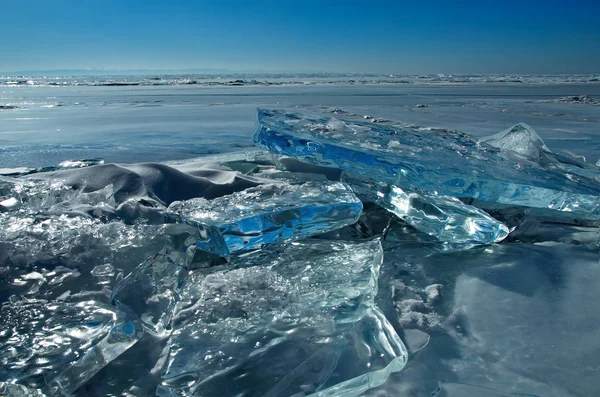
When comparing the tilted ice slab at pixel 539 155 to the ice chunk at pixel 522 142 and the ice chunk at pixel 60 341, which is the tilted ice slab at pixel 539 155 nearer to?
the ice chunk at pixel 522 142

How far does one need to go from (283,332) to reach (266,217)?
1.37 feet

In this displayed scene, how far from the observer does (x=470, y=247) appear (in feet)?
4.62

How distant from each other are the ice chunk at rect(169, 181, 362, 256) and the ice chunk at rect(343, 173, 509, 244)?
248mm

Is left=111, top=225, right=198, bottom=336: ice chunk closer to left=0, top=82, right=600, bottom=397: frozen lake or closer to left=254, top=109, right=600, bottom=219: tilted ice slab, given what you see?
left=0, top=82, right=600, bottom=397: frozen lake

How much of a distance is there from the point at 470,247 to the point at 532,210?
1.77ft

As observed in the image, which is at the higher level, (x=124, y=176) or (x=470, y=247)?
(x=124, y=176)

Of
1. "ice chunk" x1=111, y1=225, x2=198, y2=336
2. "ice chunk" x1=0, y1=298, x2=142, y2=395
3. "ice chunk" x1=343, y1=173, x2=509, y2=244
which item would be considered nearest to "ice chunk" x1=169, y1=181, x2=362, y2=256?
"ice chunk" x1=111, y1=225, x2=198, y2=336

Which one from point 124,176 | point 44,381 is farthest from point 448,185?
point 124,176

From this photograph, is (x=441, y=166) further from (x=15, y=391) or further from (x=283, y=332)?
(x=15, y=391)

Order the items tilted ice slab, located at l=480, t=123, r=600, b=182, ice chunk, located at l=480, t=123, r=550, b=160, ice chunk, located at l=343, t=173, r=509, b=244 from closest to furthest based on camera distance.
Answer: ice chunk, located at l=343, t=173, r=509, b=244 < tilted ice slab, located at l=480, t=123, r=600, b=182 < ice chunk, located at l=480, t=123, r=550, b=160

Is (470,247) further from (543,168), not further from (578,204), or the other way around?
(543,168)

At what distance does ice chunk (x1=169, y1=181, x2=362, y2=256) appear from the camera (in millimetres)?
1190

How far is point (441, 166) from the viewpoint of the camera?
1.63 metres

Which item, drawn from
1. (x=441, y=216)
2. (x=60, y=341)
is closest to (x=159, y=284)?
(x=60, y=341)
